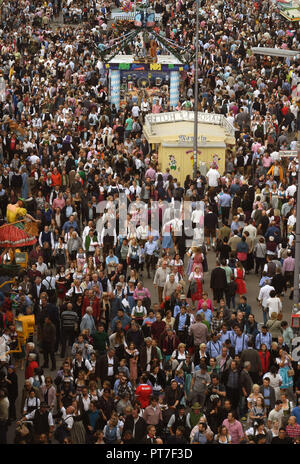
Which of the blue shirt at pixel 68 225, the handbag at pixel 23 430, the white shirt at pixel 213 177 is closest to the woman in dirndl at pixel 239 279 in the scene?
the blue shirt at pixel 68 225

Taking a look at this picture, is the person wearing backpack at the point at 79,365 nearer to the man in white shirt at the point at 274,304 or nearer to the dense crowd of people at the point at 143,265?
the dense crowd of people at the point at 143,265

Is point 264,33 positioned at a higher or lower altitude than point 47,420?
higher

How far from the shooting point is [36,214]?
25844 millimetres

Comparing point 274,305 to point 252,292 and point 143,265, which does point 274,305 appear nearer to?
point 252,292

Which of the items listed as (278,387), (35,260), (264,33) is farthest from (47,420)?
(264,33)

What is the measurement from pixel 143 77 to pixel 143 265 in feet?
49.4

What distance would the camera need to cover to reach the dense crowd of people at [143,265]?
17844 mm

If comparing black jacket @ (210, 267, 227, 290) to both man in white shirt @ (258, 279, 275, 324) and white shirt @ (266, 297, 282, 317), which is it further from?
white shirt @ (266, 297, 282, 317)

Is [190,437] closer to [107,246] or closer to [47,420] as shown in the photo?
[47,420]

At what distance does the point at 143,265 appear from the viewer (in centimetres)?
2478

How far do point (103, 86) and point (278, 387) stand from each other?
20627mm

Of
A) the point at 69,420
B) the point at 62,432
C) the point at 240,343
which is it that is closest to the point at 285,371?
the point at 240,343

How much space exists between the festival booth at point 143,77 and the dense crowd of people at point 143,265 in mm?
394

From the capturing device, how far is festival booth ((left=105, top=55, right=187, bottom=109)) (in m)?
37.9
